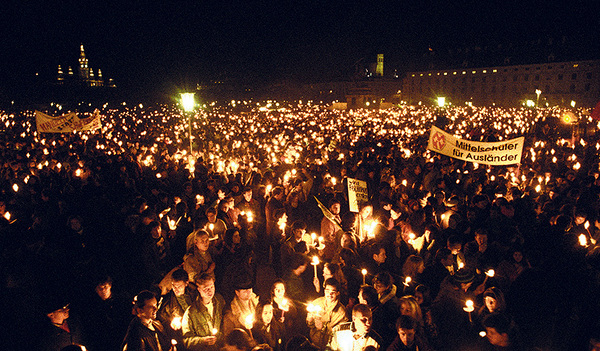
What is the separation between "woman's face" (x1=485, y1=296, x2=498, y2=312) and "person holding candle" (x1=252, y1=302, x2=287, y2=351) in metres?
2.04

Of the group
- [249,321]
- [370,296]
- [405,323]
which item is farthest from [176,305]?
[405,323]

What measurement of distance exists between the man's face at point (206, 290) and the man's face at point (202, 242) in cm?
121

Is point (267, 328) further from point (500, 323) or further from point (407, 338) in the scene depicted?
point (500, 323)

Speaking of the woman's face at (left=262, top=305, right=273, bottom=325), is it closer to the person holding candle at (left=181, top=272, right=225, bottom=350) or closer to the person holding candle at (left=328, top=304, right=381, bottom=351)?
the person holding candle at (left=181, top=272, right=225, bottom=350)

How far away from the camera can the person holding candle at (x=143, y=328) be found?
3.28 metres

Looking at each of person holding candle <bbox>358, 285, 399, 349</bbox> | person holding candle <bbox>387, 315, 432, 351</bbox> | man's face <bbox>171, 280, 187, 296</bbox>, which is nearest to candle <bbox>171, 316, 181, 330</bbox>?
man's face <bbox>171, 280, 187, 296</bbox>

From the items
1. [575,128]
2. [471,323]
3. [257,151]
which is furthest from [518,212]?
[575,128]

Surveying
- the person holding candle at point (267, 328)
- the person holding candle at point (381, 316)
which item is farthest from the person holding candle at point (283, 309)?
the person holding candle at point (381, 316)

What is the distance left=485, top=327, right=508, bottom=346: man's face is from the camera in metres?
3.25

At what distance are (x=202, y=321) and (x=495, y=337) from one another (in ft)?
8.88

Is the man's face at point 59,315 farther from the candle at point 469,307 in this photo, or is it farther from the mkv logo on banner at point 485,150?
the mkv logo on banner at point 485,150

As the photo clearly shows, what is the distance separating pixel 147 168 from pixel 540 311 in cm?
1064

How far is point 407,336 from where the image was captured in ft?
10.8

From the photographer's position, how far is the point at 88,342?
3.64m
